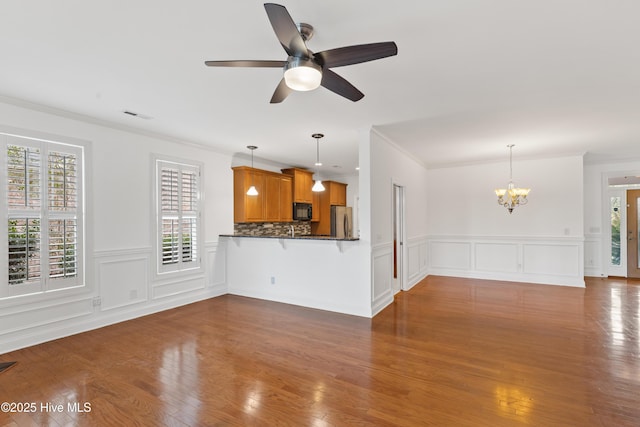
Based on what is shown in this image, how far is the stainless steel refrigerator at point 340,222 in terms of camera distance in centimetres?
801

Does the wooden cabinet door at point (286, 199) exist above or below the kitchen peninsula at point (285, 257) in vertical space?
above

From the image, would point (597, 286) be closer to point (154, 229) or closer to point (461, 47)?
point (461, 47)

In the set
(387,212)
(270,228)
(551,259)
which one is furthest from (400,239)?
(551,259)

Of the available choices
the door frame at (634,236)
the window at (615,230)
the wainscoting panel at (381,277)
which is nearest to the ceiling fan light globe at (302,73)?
the wainscoting panel at (381,277)

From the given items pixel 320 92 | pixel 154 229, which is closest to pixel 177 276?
pixel 154 229

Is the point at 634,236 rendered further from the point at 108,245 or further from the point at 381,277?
the point at 108,245

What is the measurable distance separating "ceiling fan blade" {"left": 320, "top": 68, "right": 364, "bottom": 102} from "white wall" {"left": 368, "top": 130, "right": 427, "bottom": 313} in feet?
6.86

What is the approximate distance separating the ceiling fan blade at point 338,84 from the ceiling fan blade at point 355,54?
11cm

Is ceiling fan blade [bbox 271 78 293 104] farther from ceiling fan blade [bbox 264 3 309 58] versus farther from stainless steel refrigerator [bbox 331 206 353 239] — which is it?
stainless steel refrigerator [bbox 331 206 353 239]

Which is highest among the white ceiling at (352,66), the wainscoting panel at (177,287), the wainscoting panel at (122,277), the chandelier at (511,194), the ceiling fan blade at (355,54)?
the white ceiling at (352,66)

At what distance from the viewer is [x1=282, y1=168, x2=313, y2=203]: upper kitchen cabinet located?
7.43 m

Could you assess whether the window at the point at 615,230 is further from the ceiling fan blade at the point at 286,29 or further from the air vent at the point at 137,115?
the air vent at the point at 137,115

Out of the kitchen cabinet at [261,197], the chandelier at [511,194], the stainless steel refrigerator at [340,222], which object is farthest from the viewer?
the stainless steel refrigerator at [340,222]

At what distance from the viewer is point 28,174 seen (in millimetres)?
3502
